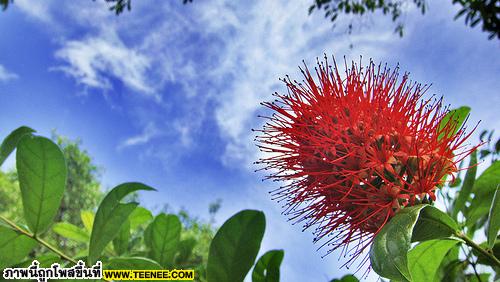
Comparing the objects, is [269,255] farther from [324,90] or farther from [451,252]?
[451,252]

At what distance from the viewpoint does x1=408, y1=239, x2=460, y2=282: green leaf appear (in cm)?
97

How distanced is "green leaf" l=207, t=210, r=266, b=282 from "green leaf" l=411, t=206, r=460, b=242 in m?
0.29

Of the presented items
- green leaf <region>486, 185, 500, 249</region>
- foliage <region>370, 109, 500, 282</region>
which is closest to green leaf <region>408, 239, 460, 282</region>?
foliage <region>370, 109, 500, 282</region>

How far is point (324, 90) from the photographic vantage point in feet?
3.54

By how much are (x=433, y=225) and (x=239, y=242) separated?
0.37m

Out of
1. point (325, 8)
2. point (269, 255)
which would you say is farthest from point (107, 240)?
point (325, 8)

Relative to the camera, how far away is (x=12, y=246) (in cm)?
103

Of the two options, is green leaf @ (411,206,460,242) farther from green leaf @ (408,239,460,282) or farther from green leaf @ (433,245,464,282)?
green leaf @ (433,245,464,282)

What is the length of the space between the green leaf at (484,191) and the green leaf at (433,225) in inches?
13.0

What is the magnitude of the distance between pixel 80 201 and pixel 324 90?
1470cm

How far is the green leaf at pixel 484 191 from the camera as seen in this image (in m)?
1.05

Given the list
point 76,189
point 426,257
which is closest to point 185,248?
point 426,257

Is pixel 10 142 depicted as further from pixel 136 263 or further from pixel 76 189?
pixel 76 189

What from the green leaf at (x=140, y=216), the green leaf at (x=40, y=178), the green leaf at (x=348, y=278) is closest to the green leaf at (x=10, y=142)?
the green leaf at (x=40, y=178)
